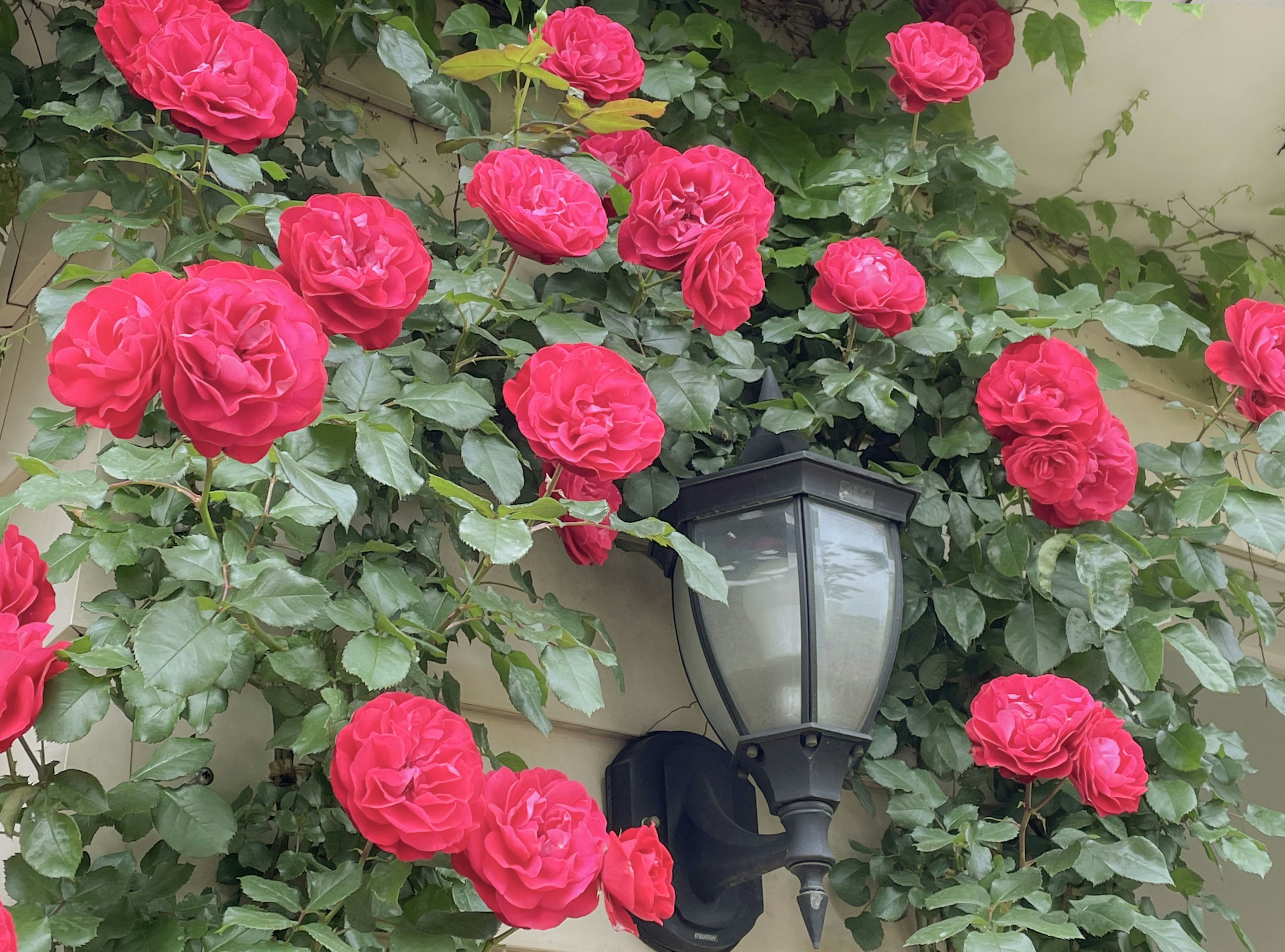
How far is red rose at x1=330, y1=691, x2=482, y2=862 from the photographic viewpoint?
2.62 ft

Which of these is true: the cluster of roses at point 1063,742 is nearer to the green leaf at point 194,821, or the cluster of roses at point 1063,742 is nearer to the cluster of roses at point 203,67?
the green leaf at point 194,821

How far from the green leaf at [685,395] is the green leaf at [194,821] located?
0.54 meters

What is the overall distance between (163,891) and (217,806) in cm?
10

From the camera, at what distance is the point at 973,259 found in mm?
1482

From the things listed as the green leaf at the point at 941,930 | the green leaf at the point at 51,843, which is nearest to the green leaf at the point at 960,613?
the green leaf at the point at 941,930

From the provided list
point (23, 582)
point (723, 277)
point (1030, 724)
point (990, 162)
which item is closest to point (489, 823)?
point (23, 582)

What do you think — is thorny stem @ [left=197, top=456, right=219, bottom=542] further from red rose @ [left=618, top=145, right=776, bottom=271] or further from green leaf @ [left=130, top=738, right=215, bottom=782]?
red rose @ [left=618, top=145, right=776, bottom=271]

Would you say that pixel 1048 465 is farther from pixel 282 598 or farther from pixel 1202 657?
pixel 282 598

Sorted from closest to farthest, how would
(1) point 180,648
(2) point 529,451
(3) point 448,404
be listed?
(1) point 180,648 → (3) point 448,404 → (2) point 529,451

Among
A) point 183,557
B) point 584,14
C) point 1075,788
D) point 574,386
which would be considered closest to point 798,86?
point 584,14

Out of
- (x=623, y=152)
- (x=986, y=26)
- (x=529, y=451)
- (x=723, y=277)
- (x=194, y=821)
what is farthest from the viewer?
(x=986, y=26)

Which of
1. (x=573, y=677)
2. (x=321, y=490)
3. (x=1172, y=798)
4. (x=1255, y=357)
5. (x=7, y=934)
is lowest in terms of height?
(x=1172, y=798)

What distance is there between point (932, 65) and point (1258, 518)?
2.23 ft

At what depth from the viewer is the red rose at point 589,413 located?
0.94 meters
